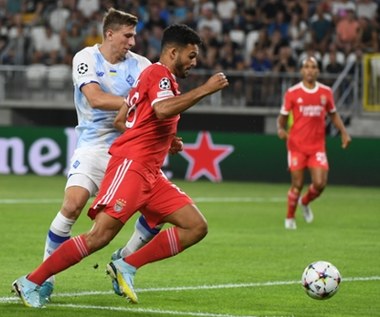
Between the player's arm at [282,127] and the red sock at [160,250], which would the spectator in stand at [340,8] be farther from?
the red sock at [160,250]

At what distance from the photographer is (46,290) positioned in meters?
9.38

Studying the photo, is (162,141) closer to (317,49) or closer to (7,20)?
(317,49)

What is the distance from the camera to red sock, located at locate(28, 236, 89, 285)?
29.3 feet

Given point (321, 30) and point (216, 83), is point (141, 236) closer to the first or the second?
point (216, 83)

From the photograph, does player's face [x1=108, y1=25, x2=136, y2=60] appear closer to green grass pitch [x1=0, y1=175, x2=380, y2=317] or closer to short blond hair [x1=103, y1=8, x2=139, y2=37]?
short blond hair [x1=103, y1=8, x2=139, y2=37]

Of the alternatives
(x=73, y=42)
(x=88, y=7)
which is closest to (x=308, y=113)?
(x=73, y=42)

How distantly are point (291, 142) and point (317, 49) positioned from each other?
35.1 feet

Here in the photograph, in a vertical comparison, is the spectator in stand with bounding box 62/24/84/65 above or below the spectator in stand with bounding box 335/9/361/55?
below

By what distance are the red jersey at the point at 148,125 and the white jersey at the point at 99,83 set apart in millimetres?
720

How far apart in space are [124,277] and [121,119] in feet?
4.05

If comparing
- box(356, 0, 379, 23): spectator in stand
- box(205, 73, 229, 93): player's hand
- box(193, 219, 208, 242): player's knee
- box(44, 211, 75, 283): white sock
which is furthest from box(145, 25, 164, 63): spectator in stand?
box(205, 73, 229, 93): player's hand

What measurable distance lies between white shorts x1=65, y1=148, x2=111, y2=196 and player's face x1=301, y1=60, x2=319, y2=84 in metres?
7.92

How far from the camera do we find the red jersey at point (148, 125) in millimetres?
8938

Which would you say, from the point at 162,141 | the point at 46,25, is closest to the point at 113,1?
the point at 46,25
